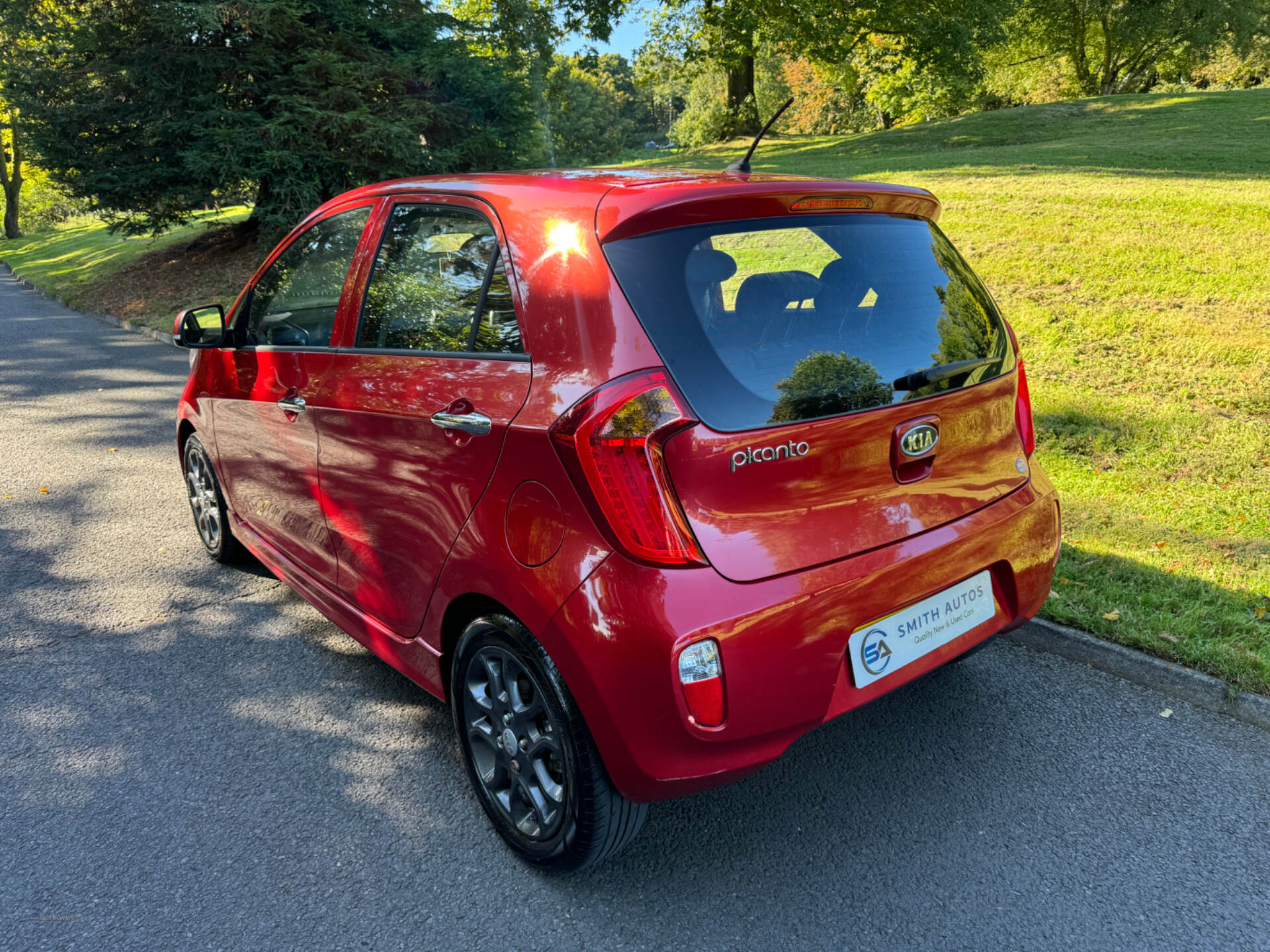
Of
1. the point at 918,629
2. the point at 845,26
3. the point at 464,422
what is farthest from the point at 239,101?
the point at 845,26

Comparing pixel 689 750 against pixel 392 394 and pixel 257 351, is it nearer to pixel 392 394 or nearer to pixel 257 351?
pixel 392 394

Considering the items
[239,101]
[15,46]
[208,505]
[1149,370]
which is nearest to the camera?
[208,505]

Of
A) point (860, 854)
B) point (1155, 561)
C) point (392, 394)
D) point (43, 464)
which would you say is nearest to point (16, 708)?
point (392, 394)

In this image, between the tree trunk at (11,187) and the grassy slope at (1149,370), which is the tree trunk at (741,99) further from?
the tree trunk at (11,187)

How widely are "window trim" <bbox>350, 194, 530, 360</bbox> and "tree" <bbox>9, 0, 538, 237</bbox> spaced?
12.9 m

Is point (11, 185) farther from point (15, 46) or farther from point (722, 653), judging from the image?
point (722, 653)

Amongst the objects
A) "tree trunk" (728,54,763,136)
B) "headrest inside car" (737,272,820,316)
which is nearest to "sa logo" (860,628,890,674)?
"headrest inside car" (737,272,820,316)

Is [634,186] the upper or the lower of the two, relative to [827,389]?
upper

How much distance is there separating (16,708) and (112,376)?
24.7ft

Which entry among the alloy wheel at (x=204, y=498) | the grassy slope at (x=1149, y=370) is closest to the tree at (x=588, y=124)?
the grassy slope at (x=1149, y=370)

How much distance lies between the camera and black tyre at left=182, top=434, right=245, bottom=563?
437 cm

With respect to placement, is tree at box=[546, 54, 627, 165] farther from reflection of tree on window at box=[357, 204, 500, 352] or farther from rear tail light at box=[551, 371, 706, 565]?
rear tail light at box=[551, 371, 706, 565]

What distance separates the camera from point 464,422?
234 centimetres

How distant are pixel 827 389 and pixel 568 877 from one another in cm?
154
